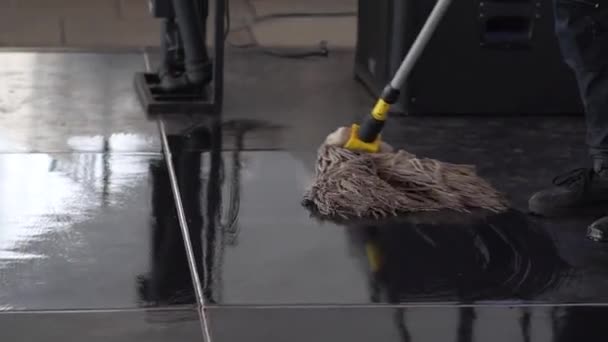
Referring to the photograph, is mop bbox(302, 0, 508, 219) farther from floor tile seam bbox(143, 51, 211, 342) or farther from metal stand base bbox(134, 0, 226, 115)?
metal stand base bbox(134, 0, 226, 115)

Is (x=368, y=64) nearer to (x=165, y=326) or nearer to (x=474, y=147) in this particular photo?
(x=474, y=147)

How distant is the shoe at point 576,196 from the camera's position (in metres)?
2.55

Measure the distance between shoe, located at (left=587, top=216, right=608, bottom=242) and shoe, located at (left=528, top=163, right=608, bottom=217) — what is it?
0.14 meters

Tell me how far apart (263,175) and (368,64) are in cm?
110

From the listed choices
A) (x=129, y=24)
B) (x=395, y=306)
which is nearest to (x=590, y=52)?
(x=395, y=306)

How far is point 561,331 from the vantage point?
1.97 meters

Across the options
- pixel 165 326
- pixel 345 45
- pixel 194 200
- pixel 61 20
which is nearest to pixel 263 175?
pixel 194 200

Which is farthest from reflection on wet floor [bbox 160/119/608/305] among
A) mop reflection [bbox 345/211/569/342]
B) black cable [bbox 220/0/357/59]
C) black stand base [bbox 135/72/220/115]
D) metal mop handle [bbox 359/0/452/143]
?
black cable [bbox 220/0/357/59]

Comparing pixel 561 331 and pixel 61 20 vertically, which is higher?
pixel 561 331

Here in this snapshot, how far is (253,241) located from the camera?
92.6 inches

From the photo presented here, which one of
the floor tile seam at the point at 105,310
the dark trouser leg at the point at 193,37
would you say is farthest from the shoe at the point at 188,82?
the floor tile seam at the point at 105,310

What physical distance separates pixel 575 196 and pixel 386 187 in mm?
423

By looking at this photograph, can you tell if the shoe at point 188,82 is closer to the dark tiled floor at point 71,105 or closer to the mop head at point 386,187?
the dark tiled floor at point 71,105

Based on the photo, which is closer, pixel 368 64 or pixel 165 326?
pixel 165 326
